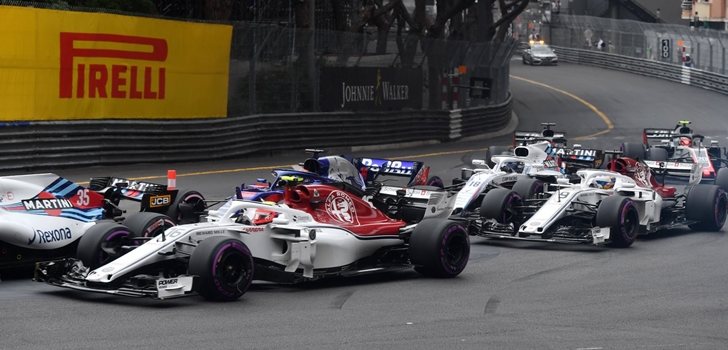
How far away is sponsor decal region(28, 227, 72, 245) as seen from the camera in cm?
1255

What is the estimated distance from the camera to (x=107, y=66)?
2467 cm

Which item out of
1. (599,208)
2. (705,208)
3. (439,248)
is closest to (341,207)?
(439,248)

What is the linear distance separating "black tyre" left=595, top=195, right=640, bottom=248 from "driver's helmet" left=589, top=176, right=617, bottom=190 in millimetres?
867

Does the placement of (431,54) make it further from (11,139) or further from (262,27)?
(11,139)

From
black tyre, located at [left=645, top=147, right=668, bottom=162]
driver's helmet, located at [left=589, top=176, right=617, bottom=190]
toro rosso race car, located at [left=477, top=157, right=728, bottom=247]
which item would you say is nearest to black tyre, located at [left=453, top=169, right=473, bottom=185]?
toro rosso race car, located at [left=477, top=157, right=728, bottom=247]

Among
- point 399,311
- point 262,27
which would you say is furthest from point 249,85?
point 399,311

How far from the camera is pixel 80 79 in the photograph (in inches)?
949

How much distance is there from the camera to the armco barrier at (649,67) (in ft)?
195

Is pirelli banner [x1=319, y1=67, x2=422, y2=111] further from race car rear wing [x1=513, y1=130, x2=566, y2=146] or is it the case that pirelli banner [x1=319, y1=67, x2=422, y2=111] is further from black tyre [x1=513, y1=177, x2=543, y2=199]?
black tyre [x1=513, y1=177, x2=543, y2=199]

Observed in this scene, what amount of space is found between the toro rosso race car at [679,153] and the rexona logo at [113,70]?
1006 cm

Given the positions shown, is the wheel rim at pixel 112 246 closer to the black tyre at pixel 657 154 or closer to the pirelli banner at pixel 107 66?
the pirelli banner at pixel 107 66

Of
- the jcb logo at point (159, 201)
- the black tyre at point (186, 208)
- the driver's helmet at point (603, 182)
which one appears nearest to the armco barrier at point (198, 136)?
the black tyre at point (186, 208)

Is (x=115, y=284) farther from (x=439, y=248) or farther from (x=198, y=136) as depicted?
(x=198, y=136)

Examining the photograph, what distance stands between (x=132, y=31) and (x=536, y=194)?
1061 cm
